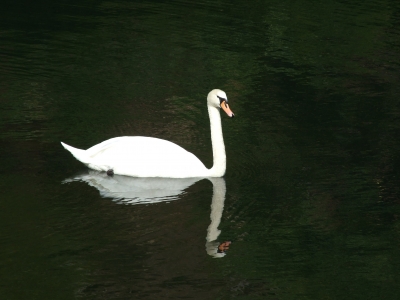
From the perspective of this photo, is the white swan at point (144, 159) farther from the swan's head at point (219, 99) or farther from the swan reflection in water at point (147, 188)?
the swan's head at point (219, 99)

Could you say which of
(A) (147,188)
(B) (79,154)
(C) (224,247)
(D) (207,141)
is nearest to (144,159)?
(A) (147,188)

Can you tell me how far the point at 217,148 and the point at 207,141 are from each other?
1.19m

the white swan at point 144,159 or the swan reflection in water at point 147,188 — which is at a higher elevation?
the white swan at point 144,159

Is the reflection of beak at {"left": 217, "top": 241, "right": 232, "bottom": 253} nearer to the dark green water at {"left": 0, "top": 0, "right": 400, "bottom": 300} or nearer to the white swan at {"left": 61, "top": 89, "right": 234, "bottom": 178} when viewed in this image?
the dark green water at {"left": 0, "top": 0, "right": 400, "bottom": 300}

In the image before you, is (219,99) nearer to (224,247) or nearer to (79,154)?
(79,154)

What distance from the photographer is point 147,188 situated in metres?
10.0

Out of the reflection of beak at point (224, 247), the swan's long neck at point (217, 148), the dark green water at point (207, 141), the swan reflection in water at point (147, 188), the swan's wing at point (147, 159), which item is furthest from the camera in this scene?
the swan's long neck at point (217, 148)

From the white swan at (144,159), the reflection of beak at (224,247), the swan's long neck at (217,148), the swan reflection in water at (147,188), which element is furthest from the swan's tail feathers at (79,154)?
the reflection of beak at (224,247)

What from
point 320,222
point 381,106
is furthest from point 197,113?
point 320,222

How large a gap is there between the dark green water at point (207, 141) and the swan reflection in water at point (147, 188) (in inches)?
2.8

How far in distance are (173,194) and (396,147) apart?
329 cm

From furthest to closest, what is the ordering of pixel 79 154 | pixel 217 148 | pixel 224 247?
pixel 217 148 < pixel 79 154 < pixel 224 247

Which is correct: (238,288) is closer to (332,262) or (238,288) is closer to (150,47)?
(332,262)

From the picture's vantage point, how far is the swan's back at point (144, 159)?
10.3 metres
